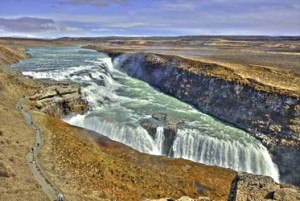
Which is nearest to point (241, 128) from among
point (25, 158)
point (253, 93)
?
point (253, 93)

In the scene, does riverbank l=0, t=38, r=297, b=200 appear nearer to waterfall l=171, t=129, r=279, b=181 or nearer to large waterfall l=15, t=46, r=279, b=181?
waterfall l=171, t=129, r=279, b=181

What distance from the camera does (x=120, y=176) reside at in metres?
20.8

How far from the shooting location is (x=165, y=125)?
31.0 m

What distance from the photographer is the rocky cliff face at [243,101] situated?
1118 inches

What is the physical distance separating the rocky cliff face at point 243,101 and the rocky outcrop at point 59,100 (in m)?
13.4

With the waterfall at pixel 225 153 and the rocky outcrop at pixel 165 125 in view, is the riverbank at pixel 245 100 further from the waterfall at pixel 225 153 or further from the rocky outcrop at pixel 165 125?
the rocky outcrop at pixel 165 125

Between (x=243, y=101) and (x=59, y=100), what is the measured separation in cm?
1881

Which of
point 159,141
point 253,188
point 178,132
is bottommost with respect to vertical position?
point 159,141

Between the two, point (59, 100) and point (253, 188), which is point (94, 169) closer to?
point (253, 188)

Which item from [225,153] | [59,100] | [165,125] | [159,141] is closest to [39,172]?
[159,141]

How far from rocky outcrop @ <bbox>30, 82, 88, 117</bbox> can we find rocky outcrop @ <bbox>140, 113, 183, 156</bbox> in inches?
306

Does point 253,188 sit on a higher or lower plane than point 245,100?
lower

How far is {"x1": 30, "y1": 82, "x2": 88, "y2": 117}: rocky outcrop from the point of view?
108 feet

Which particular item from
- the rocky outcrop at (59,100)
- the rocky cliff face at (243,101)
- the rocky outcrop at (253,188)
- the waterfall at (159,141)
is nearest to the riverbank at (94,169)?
the rocky outcrop at (253,188)
